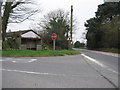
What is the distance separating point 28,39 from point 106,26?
18.4 meters

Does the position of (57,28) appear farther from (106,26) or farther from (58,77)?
(58,77)

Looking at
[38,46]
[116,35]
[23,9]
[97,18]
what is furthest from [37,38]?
[97,18]


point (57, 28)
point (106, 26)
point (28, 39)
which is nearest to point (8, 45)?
point (28, 39)

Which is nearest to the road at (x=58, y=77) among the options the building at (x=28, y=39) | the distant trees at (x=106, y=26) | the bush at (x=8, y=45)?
the bush at (x=8, y=45)

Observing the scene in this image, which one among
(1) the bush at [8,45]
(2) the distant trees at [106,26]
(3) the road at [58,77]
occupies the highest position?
(2) the distant trees at [106,26]

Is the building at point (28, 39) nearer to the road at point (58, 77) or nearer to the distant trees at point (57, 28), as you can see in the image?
the distant trees at point (57, 28)

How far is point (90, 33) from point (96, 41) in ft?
11.2

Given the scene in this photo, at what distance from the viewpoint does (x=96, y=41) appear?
50.9 m

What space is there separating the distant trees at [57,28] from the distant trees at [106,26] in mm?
9005

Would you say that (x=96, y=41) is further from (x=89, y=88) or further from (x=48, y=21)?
(x=89, y=88)

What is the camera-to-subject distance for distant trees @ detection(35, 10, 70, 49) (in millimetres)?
33969

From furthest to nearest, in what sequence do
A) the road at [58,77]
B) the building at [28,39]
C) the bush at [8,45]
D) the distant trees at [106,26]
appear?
the distant trees at [106,26]
the building at [28,39]
the bush at [8,45]
the road at [58,77]

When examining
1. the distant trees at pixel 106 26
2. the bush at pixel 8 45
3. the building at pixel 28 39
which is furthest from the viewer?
the distant trees at pixel 106 26

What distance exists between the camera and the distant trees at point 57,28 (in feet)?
111
